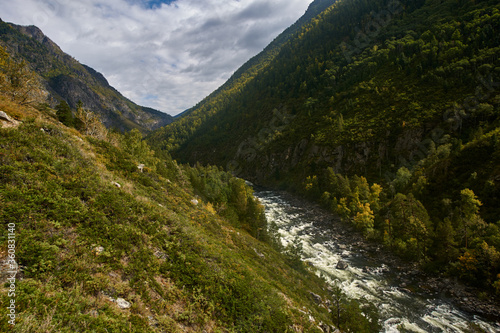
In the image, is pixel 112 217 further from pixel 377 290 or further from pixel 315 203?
pixel 315 203

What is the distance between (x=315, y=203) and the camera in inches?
3076

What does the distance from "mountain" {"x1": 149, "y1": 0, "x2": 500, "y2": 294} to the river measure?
204 inches

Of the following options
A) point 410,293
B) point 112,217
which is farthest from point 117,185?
point 410,293

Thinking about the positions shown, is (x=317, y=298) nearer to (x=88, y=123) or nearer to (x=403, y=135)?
(x=88, y=123)

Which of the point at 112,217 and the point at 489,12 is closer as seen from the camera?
the point at 112,217

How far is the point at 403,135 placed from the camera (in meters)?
84.5

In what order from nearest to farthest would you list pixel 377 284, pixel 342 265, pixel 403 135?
pixel 377 284, pixel 342 265, pixel 403 135

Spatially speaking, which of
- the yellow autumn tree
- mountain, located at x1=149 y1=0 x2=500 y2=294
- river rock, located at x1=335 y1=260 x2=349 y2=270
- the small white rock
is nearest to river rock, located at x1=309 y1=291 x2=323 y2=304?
river rock, located at x1=335 y1=260 x2=349 y2=270

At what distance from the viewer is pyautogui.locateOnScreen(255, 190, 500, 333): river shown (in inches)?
928

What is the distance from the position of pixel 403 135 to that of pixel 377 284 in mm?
74714

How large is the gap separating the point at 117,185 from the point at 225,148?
182m

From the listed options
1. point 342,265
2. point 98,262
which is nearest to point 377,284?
point 342,265

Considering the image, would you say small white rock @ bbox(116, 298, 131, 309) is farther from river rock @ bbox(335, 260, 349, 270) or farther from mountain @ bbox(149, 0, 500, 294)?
mountain @ bbox(149, 0, 500, 294)

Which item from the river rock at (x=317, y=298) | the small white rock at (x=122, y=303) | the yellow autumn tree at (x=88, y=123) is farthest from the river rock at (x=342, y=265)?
the yellow autumn tree at (x=88, y=123)
